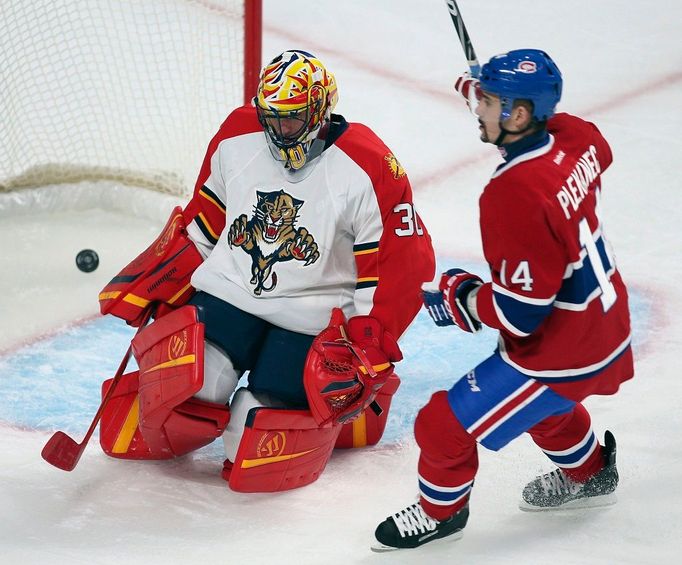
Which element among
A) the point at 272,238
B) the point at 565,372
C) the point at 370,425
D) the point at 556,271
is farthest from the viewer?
the point at 370,425

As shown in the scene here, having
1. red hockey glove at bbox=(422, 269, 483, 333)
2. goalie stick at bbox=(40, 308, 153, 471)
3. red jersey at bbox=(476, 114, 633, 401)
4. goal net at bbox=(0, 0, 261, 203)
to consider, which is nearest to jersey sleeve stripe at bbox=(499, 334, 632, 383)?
red jersey at bbox=(476, 114, 633, 401)

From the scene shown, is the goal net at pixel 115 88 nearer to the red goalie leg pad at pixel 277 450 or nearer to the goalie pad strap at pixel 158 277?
the goalie pad strap at pixel 158 277

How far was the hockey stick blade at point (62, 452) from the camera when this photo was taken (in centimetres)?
286

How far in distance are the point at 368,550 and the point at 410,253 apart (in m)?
0.67

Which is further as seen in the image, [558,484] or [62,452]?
[62,452]

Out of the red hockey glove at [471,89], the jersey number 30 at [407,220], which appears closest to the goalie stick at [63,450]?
the jersey number 30 at [407,220]

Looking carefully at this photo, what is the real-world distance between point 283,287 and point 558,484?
30.4 inches

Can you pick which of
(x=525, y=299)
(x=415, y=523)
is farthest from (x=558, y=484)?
(x=525, y=299)

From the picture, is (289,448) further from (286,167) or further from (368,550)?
(286,167)

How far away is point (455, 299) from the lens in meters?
2.43

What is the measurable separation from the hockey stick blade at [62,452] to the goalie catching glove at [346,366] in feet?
1.89

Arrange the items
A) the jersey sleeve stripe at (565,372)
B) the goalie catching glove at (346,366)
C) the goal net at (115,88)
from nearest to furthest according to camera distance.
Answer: the jersey sleeve stripe at (565,372)
the goalie catching glove at (346,366)
the goal net at (115,88)

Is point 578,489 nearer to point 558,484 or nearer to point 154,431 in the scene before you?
point 558,484

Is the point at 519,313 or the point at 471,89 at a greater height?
the point at 471,89
